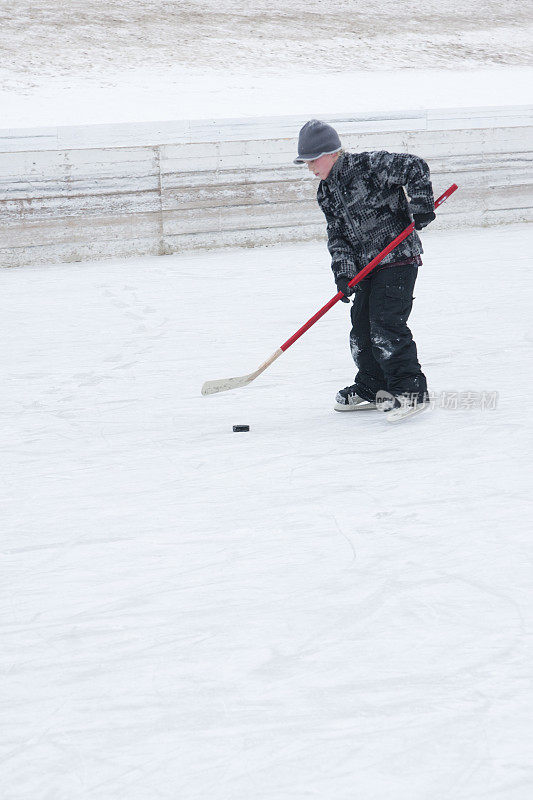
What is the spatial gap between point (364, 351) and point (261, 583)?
158 cm

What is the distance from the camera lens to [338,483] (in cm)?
288

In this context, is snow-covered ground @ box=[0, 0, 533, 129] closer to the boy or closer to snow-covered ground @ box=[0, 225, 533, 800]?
snow-covered ground @ box=[0, 225, 533, 800]

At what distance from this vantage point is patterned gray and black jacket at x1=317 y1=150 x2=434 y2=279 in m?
3.19

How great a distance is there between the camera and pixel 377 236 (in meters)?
3.35

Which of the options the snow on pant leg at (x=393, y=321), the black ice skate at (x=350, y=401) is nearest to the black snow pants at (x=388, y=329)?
the snow on pant leg at (x=393, y=321)

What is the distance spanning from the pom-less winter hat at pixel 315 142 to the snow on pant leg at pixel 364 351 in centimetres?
54

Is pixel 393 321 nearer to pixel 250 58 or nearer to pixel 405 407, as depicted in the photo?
pixel 405 407

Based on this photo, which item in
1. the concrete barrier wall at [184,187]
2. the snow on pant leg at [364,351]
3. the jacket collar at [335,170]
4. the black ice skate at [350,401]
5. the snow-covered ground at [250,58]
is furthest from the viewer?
the snow-covered ground at [250,58]

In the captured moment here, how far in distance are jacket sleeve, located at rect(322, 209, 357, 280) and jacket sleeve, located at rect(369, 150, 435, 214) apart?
28cm

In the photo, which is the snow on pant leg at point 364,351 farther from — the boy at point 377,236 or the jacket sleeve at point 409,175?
the jacket sleeve at point 409,175

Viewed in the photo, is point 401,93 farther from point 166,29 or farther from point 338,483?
point 338,483

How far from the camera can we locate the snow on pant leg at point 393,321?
11.0ft

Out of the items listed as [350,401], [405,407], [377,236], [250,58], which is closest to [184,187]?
[350,401]

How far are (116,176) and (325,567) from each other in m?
5.91
